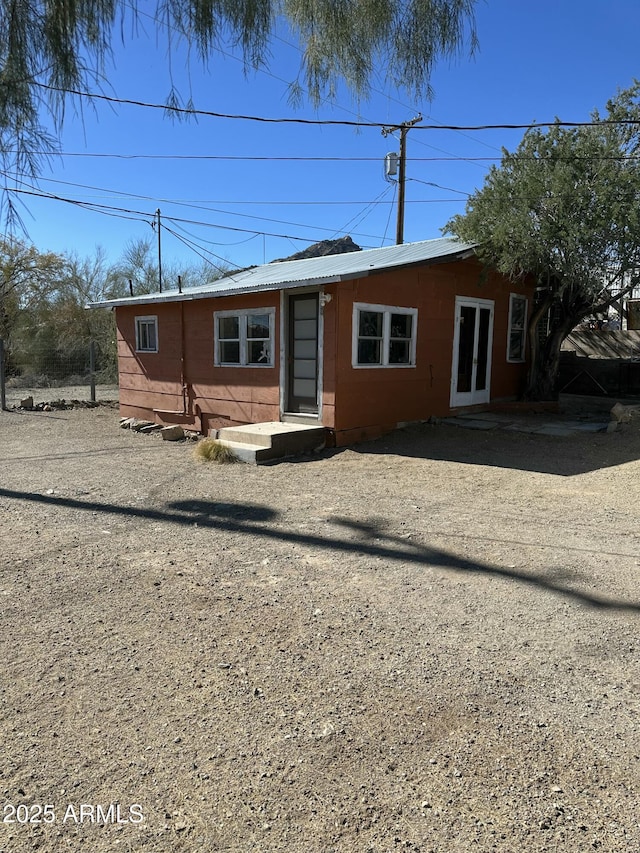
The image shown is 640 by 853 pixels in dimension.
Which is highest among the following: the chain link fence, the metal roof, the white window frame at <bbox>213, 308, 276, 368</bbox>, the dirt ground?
the metal roof

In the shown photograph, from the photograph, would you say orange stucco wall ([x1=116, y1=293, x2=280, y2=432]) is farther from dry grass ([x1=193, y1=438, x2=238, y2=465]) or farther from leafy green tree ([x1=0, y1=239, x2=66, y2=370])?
leafy green tree ([x1=0, y1=239, x2=66, y2=370])

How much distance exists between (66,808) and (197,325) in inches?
407

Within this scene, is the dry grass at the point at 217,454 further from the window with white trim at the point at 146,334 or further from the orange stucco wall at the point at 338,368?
the window with white trim at the point at 146,334

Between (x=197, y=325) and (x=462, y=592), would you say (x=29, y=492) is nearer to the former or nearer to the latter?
(x=462, y=592)

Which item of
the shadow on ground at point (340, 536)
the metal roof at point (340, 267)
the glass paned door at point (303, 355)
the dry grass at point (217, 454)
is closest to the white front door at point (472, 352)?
the metal roof at point (340, 267)

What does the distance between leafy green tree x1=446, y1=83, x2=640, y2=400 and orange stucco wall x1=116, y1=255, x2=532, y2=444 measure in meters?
1.21

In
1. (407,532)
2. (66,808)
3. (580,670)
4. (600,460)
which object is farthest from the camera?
(600,460)

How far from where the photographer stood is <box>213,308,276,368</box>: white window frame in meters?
10.0

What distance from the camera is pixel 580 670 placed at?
2.85 m

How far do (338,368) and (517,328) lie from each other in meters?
5.90

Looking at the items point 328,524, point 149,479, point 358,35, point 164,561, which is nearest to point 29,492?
point 149,479

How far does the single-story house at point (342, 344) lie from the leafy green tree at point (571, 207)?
0.81 m

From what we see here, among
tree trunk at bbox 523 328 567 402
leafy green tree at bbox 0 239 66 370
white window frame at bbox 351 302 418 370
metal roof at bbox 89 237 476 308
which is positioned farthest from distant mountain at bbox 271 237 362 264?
white window frame at bbox 351 302 418 370

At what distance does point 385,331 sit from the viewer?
9680mm
